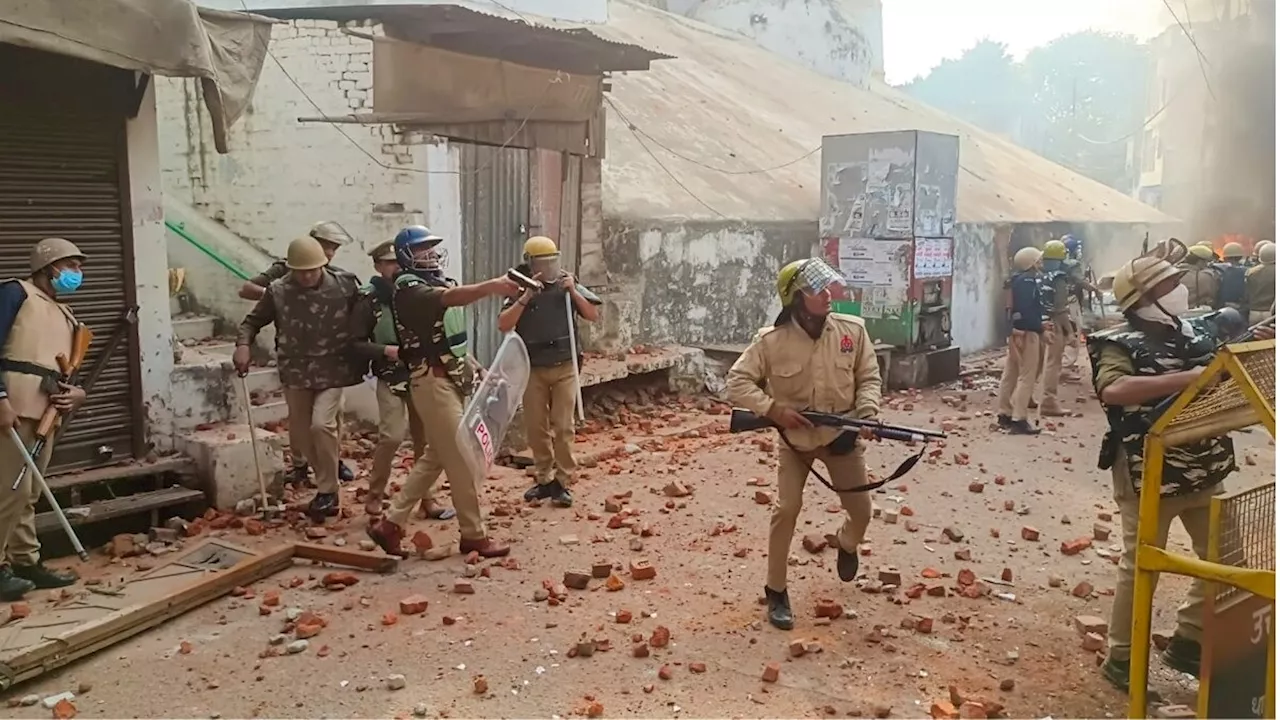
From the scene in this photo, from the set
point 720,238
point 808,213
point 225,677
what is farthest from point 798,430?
point 808,213

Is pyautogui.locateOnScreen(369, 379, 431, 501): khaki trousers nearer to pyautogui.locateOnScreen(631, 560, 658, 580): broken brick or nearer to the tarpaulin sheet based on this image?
pyautogui.locateOnScreen(631, 560, 658, 580): broken brick

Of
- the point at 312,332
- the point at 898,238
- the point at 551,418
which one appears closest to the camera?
the point at 312,332

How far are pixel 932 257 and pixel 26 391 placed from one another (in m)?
9.81

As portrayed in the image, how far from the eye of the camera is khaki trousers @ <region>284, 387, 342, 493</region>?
6266 millimetres

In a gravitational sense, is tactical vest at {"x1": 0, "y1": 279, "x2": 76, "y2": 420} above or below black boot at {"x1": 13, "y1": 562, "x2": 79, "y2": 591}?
above

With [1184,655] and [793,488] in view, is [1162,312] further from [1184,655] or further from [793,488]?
[793,488]

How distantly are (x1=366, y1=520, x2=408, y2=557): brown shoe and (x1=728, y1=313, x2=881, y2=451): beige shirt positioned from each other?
2.09 metres

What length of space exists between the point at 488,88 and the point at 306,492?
4.15m

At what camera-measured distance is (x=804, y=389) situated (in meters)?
4.63

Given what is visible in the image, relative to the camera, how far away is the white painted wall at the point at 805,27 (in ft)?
87.3

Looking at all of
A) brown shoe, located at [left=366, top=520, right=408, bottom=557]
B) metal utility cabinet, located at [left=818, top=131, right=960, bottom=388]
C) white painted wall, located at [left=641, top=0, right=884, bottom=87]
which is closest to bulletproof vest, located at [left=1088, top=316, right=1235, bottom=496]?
→ brown shoe, located at [left=366, top=520, right=408, bottom=557]

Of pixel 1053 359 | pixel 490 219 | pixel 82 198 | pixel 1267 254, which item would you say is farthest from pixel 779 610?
pixel 1267 254

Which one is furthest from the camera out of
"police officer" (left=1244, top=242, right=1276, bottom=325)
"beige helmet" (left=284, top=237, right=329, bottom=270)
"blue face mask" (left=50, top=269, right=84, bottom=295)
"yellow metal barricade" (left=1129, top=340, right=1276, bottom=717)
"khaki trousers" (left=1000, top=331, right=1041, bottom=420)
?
"police officer" (left=1244, top=242, right=1276, bottom=325)

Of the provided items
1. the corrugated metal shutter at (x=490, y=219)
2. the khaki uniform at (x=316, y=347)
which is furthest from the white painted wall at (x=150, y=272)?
the corrugated metal shutter at (x=490, y=219)
